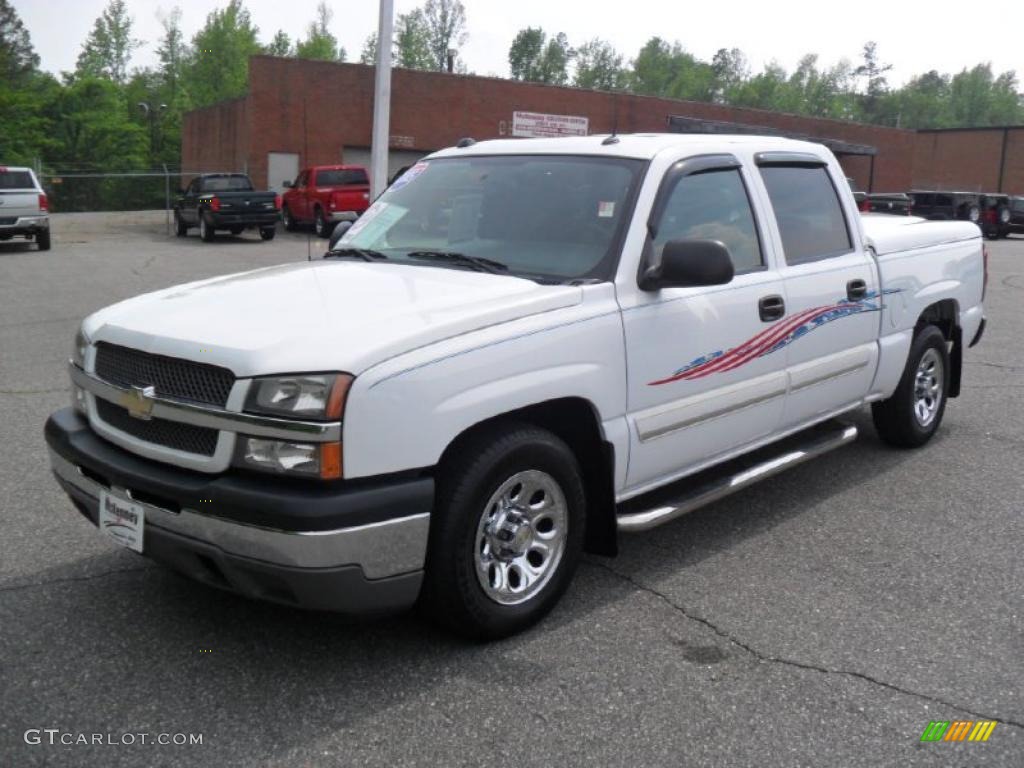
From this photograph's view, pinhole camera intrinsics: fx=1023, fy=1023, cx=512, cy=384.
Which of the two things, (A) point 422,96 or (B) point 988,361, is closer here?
(B) point 988,361

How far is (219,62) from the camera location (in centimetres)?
8550

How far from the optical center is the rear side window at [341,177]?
27.8 meters

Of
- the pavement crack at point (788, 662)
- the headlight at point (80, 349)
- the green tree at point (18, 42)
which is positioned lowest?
the pavement crack at point (788, 662)

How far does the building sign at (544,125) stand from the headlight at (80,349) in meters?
34.1

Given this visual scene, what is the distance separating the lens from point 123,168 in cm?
6456

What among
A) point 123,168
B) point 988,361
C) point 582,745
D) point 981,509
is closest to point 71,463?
point 582,745

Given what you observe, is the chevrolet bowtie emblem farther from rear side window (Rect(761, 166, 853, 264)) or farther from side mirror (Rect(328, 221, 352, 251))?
rear side window (Rect(761, 166, 853, 264))

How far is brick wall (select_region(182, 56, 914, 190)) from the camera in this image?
33.5 metres

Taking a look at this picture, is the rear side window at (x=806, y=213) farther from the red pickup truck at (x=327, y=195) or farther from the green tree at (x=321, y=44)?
the green tree at (x=321, y=44)

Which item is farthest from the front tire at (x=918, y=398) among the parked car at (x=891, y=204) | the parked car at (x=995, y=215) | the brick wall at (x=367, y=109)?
the parked car at (x=995, y=215)

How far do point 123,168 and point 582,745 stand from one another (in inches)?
2673

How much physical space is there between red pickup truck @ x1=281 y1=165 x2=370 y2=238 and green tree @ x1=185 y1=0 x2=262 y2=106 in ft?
199

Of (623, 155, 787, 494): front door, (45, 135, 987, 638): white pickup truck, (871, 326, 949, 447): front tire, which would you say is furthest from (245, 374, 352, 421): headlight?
(871, 326, 949, 447): front tire

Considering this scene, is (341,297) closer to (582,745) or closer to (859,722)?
(582,745)
